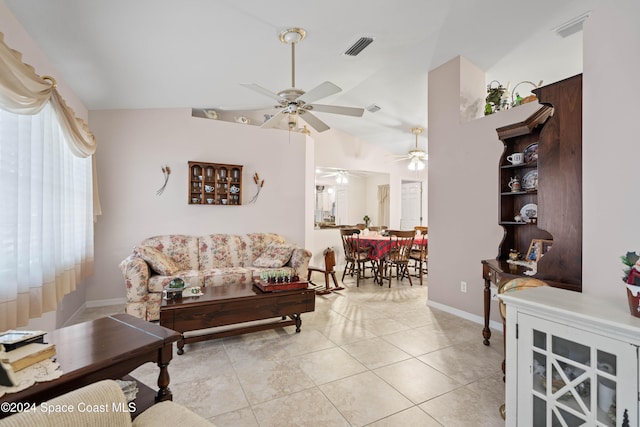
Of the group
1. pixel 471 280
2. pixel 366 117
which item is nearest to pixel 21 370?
pixel 471 280

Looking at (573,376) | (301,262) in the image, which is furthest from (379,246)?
(573,376)

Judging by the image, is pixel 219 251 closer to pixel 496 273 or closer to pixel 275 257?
pixel 275 257

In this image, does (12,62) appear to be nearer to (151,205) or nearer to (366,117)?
(151,205)

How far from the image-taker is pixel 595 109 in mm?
1521

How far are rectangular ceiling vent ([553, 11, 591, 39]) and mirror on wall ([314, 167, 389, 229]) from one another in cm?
459

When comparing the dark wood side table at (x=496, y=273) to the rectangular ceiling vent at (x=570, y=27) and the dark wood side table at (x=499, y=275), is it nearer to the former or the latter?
the dark wood side table at (x=499, y=275)

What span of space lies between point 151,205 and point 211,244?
3.34 feet

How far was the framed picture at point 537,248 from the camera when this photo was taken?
2477mm

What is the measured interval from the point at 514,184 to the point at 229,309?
2.84 m

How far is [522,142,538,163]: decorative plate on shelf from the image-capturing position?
2576 millimetres

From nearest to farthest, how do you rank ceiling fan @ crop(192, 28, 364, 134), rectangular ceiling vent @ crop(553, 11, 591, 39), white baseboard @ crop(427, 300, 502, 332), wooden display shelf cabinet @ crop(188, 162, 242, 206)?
ceiling fan @ crop(192, 28, 364, 134)
rectangular ceiling vent @ crop(553, 11, 591, 39)
white baseboard @ crop(427, 300, 502, 332)
wooden display shelf cabinet @ crop(188, 162, 242, 206)

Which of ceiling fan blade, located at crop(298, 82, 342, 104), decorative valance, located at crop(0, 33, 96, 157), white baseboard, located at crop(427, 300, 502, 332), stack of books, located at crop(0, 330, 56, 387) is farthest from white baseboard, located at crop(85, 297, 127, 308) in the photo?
white baseboard, located at crop(427, 300, 502, 332)

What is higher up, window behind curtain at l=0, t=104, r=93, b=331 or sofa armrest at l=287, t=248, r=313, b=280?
window behind curtain at l=0, t=104, r=93, b=331

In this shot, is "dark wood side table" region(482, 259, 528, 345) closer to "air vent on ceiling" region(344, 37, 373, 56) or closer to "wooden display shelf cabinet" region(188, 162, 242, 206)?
"air vent on ceiling" region(344, 37, 373, 56)
